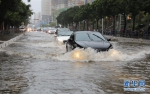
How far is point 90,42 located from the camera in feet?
47.1

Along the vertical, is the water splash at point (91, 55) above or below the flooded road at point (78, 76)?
above

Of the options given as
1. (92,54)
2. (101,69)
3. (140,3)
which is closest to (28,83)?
(101,69)

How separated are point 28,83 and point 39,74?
1.60m

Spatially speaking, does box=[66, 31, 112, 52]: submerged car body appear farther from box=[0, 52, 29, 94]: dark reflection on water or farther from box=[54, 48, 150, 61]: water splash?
box=[0, 52, 29, 94]: dark reflection on water

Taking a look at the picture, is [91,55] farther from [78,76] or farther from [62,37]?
[62,37]

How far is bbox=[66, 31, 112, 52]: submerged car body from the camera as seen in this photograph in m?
13.8

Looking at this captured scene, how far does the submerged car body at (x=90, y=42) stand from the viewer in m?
13.8

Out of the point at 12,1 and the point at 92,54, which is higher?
the point at 12,1

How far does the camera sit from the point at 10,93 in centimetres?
724

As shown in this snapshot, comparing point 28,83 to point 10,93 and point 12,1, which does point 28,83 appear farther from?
point 12,1

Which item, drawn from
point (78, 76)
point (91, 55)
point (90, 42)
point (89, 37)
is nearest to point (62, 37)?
point (89, 37)

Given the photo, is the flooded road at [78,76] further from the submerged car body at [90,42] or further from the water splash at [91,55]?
the submerged car body at [90,42]

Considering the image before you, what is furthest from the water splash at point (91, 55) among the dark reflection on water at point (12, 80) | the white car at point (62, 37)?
the white car at point (62, 37)

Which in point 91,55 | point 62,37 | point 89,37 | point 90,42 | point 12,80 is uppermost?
point 89,37
